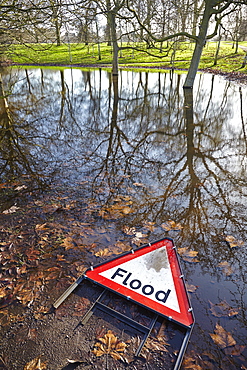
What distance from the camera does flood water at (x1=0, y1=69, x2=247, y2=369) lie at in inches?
114

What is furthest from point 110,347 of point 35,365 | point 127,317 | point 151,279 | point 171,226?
point 171,226

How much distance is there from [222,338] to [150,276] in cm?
102

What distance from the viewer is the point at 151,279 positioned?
120 inches

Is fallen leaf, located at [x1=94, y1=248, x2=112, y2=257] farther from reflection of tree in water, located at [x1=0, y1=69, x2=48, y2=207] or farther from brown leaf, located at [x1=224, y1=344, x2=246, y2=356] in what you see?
reflection of tree in water, located at [x1=0, y1=69, x2=48, y2=207]

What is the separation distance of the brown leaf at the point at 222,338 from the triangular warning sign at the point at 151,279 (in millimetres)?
255

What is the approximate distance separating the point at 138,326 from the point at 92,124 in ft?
26.1

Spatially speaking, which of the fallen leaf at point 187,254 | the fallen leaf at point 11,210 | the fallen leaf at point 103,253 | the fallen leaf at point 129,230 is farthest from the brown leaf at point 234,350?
the fallen leaf at point 11,210

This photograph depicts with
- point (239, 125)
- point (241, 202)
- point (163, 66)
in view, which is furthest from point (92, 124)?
point (163, 66)

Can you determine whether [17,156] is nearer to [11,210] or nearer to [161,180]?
[11,210]

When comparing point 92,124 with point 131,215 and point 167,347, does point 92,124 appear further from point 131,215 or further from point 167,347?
point 167,347

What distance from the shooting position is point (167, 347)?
233 centimetres

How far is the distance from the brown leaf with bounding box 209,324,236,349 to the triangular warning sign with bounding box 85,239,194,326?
255 millimetres

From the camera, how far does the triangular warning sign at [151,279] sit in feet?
8.87

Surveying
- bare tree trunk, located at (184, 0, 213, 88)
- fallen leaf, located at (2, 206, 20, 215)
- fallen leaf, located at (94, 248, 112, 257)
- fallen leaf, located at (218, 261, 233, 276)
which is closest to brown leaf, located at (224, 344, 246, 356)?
fallen leaf, located at (218, 261, 233, 276)
